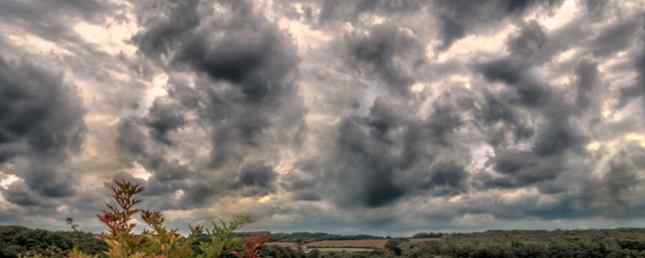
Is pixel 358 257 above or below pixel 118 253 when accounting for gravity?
below

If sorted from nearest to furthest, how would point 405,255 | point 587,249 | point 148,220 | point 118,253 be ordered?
point 118,253 → point 148,220 → point 405,255 → point 587,249

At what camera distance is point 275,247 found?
106250 millimetres

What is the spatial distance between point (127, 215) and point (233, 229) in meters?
1.22

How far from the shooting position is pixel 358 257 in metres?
124

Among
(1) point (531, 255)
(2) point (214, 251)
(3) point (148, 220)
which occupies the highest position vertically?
(3) point (148, 220)

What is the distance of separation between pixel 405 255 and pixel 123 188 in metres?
150

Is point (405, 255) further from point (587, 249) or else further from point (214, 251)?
point (214, 251)

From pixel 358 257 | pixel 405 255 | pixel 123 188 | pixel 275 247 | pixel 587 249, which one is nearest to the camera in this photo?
pixel 123 188

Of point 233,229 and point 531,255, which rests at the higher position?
point 233,229

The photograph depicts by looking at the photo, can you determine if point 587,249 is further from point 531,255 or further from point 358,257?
point 358,257

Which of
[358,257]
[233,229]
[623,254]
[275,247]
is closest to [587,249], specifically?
[623,254]

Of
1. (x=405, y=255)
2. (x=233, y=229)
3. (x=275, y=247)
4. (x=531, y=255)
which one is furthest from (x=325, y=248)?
(x=233, y=229)

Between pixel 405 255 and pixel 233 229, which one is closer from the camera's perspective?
pixel 233 229

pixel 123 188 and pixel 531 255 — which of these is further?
pixel 531 255
